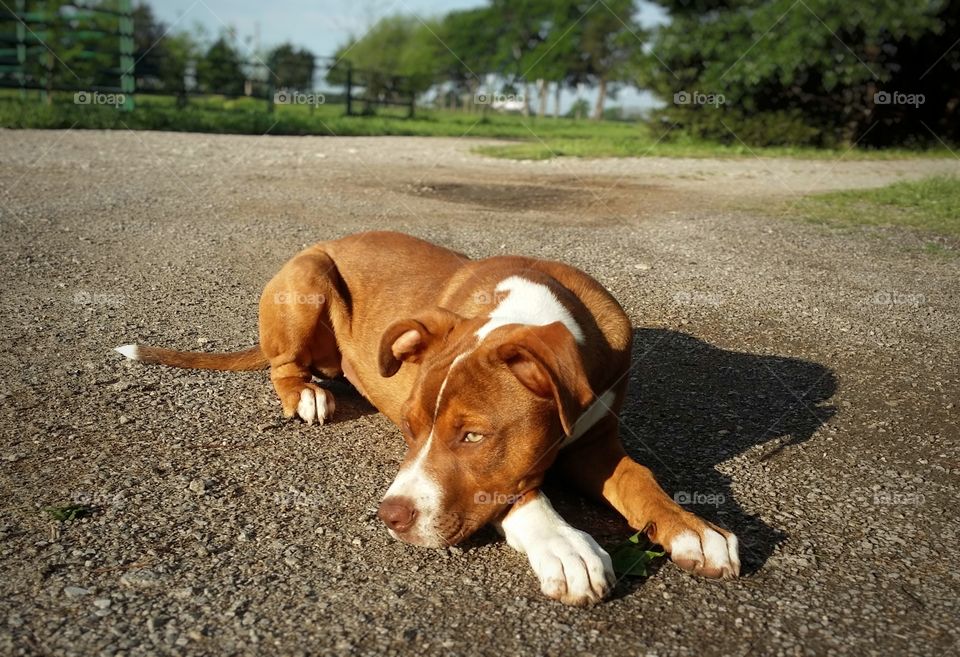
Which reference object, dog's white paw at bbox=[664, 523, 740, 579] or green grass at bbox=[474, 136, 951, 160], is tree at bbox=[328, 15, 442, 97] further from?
dog's white paw at bbox=[664, 523, 740, 579]

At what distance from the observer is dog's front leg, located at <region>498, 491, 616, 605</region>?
2.97 m

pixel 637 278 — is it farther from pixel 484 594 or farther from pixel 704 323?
pixel 484 594

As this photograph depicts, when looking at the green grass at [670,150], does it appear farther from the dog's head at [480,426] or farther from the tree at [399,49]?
the tree at [399,49]

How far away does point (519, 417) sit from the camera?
10.5 ft

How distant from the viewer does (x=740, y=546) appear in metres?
3.42

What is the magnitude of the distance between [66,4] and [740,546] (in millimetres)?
27922

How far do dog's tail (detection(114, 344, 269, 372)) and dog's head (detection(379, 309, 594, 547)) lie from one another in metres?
2.20


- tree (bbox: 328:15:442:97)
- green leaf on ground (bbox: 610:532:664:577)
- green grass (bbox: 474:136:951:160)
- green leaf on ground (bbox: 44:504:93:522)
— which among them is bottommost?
green leaf on ground (bbox: 44:504:93:522)

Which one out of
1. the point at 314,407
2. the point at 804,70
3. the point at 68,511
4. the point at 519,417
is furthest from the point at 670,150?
the point at 68,511

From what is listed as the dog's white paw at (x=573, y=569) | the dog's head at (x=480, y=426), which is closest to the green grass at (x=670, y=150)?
the dog's head at (x=480, y=426)

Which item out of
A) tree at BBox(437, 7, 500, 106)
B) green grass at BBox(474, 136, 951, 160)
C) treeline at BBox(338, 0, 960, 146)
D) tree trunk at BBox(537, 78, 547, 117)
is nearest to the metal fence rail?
green grass at BBox(474, 136, 951, 160)

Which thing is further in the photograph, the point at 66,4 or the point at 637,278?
the point at 66,4

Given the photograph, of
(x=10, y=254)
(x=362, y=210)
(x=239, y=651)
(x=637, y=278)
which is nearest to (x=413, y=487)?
(x=239, y=651)

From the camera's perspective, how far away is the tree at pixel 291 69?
106ft
